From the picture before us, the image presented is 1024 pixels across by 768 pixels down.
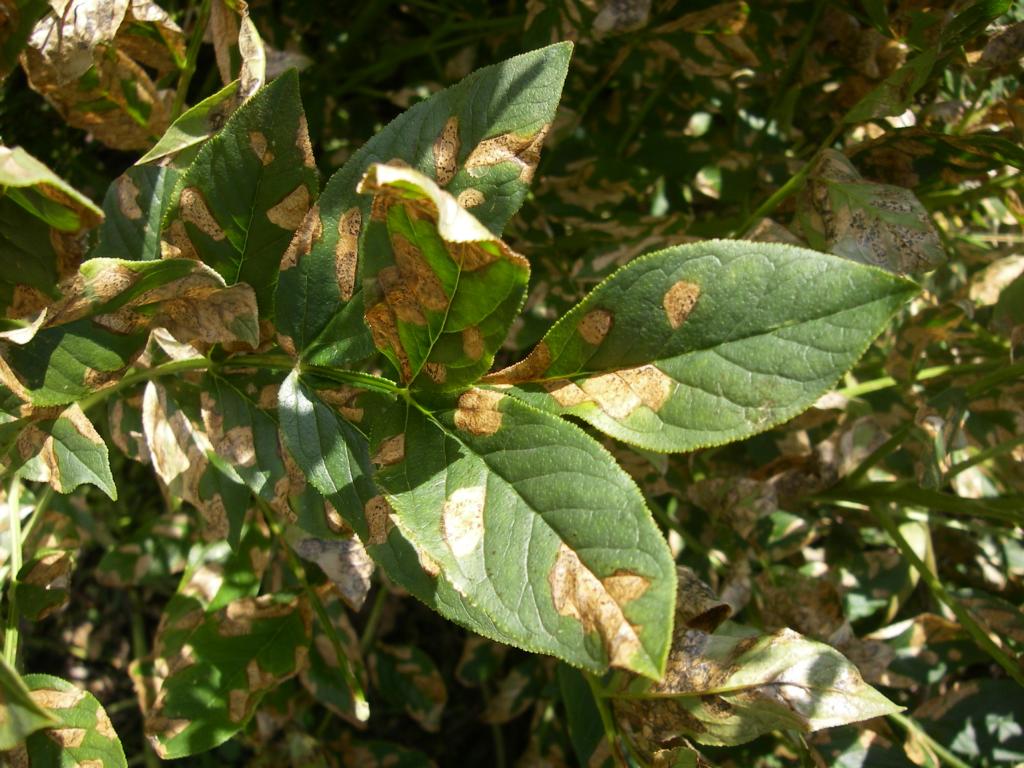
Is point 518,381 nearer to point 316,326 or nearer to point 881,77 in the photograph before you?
point 316,326

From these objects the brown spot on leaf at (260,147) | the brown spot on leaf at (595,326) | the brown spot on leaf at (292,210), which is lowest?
the brown spot on leaf at (595,326)

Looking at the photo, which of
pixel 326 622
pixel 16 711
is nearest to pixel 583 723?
pixel 326 622

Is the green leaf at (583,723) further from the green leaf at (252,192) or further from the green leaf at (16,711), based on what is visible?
the green leaf at (16,711)

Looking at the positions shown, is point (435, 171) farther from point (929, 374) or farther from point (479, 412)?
point (929, 374)

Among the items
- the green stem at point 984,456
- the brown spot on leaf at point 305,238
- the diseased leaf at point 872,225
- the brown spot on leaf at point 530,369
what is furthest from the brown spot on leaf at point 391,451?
the green stem at point 984,456

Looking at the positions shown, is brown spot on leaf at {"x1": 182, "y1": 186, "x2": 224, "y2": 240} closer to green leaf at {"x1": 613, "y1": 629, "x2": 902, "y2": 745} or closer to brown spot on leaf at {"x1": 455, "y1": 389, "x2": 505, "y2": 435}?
brown spot on leaf at {"x1": 455, "y1": 389, "x2": 505, "y2": 435}

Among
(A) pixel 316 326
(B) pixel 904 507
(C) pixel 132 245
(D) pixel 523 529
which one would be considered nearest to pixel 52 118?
(C) pixel 132 245
